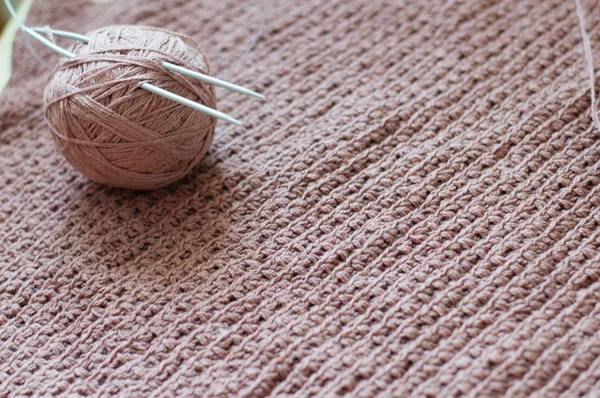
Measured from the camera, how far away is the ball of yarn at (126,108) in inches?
27.8

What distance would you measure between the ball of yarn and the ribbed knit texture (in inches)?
3.8

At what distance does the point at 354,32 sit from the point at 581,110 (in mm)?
377

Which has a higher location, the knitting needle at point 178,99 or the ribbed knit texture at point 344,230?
the knitting needle at point 178,99

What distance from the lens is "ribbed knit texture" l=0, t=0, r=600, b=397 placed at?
681mm

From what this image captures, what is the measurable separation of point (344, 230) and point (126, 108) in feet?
1.06

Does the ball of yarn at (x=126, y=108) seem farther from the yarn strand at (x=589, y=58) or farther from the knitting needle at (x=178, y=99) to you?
the yarn strand at (x=589, y=58)

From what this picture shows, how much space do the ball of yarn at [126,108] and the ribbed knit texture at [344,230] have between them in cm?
10

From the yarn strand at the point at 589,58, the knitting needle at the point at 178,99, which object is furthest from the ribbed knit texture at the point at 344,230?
the knitting needle at the point at 178,99

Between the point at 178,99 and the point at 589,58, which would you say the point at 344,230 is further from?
the point at 589,58

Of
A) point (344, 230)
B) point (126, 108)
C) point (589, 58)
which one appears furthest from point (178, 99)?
point (589, 58)

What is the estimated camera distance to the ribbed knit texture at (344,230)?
0.68m

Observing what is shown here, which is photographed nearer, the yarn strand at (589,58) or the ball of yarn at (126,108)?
the ball of yarn at (126,108)

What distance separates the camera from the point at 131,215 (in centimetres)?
82

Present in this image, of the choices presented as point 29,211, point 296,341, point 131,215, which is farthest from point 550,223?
point 29,211
